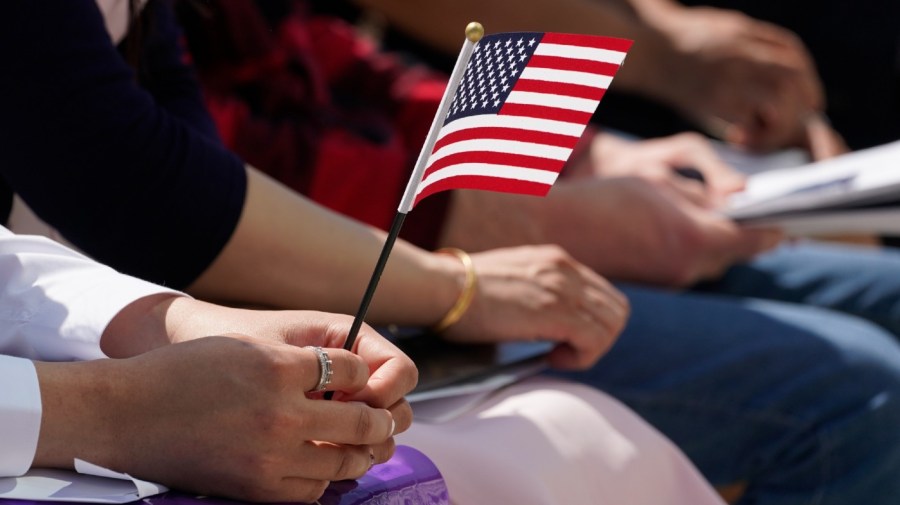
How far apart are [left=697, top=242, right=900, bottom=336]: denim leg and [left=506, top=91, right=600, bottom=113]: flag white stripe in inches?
41.2

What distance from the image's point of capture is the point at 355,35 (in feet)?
6.39

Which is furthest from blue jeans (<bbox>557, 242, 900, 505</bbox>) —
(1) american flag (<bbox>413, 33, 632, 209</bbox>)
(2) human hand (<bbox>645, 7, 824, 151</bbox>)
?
(2) human hand (<bbox>645, 7, 824, 151</bbox>)

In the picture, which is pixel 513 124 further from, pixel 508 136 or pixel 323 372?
pixel 323 372

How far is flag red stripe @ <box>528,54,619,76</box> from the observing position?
30.7 inches

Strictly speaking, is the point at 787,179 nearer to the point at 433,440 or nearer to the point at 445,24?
the point at 445,24

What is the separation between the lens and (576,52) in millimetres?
782

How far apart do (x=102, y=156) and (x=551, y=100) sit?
0.37 m

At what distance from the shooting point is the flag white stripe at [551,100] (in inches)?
31.1

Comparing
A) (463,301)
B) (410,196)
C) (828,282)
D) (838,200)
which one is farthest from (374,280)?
(828,282)

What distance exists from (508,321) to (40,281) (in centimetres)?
47

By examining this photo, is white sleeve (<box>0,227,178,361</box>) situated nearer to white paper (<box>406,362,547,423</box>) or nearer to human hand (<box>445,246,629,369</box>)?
white paper (<box>406,362,547,423</box>)

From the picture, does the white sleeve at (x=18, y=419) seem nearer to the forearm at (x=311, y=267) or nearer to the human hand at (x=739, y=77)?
the forearm at (x=311, y=267)

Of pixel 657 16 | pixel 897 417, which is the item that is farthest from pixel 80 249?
pixel 657 16

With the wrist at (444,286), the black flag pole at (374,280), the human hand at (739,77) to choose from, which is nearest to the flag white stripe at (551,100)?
the black flag pole at (374,280)
